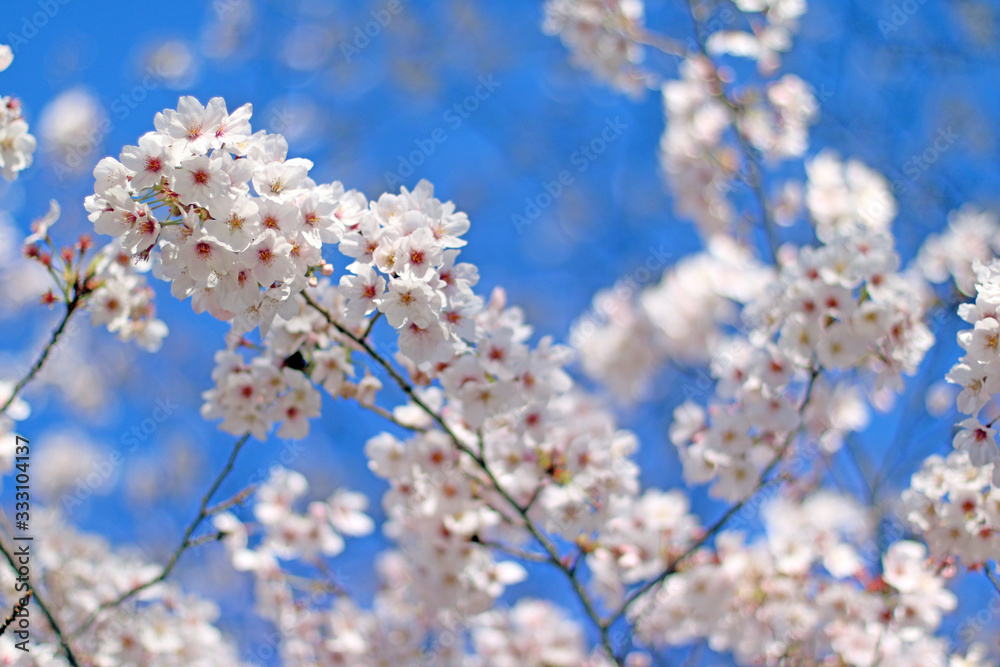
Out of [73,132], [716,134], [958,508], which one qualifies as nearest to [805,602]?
[958,508]

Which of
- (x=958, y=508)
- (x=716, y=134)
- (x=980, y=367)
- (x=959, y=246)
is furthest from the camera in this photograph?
(x=716, y=134)

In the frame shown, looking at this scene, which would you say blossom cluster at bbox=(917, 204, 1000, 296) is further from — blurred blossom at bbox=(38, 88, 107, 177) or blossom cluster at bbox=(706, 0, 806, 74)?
blurred blossom at bbox=(38, 88, 107, 177)

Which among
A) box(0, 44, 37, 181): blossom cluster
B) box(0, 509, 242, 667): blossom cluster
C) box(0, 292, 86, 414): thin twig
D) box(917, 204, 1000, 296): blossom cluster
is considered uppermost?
box(917, 204, 1000, 296): blossom cluster

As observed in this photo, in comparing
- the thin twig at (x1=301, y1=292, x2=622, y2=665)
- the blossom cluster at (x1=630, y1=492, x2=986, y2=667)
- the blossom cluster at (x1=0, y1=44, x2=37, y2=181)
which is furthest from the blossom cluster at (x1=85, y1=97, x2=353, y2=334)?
the blossom cluster at (x1=630, y1=492, x2=986, y2=667)

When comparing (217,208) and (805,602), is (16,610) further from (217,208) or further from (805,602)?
(805,602)

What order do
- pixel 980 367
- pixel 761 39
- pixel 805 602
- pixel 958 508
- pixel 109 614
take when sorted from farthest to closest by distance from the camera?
pixel 761 39
pixel 805 602
pixel 109 614
pixel 958 508
pixel 980 367

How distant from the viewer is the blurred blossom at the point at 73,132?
6.02m

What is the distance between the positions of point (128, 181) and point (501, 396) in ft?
3.73

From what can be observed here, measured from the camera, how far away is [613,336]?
16.8ft

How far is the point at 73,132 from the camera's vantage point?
6602 millimetres

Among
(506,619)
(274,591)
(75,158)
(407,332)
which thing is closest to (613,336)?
(506,619)

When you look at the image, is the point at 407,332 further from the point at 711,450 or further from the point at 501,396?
the point at 711,450

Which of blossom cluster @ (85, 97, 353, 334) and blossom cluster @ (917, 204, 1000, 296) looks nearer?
blossom cluster @ (85, 97, 353, 334)

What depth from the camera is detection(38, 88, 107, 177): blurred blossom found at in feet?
19.7
